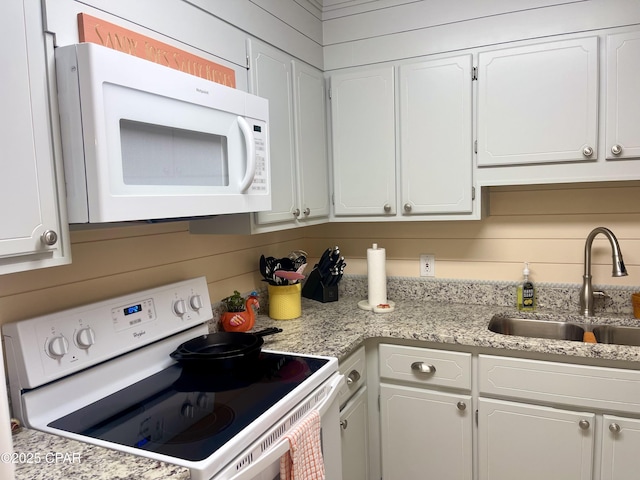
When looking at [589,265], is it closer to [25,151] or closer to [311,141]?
[311,141]

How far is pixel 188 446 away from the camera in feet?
3.63

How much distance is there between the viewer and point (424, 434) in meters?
2.02

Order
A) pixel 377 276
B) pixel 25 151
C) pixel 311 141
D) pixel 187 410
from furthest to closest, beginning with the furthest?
pixel 377 276, pixel 311 141, pixel 187 410, pixel 25 151

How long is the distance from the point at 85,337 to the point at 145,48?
0.81m

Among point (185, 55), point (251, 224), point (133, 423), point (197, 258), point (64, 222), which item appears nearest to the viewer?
point (64, 222)

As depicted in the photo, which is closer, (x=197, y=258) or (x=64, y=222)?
(x=64, y=222)

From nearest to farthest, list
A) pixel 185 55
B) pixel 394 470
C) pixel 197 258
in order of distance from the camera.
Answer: pixel 185 55 < pixel 197 258 < pixel 394 470

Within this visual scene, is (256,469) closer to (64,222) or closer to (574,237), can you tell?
(64,222)

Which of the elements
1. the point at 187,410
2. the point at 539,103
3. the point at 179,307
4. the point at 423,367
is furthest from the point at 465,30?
the point at 187,410

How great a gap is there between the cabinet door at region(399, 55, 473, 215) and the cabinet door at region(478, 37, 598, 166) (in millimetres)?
75

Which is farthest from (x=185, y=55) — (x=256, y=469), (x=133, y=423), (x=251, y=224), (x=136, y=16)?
(x=256, y=469)

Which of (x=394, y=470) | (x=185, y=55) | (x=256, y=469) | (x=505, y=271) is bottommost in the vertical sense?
(x=394, y=470)

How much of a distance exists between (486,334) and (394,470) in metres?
0.74

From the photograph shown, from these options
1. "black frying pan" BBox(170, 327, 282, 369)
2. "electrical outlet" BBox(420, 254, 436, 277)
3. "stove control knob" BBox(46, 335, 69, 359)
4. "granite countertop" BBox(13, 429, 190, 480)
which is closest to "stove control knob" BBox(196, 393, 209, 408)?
"black frying pan" BBox(170, 327, 282, 369)
